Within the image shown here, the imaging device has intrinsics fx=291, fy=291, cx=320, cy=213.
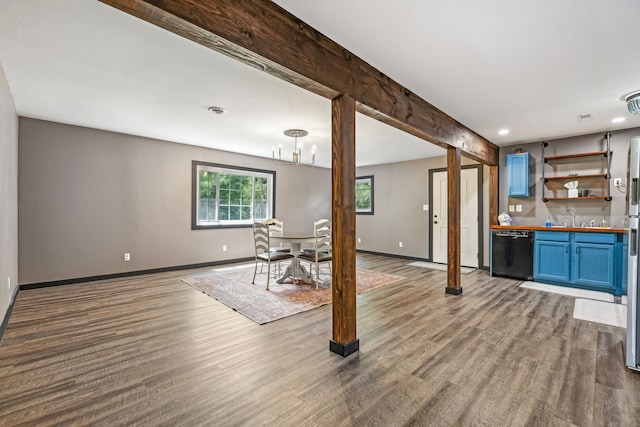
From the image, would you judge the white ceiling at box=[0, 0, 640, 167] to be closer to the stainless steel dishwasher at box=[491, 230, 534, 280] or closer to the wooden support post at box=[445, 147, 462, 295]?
the wooden support post at box=[445, 147, 462, 295]

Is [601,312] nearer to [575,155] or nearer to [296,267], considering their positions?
[575,155]

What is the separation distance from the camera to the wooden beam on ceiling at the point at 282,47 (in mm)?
1457

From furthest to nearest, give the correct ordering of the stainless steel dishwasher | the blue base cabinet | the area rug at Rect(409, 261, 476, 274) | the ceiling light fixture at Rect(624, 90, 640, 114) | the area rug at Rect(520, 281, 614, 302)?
the area rug at Rect(409, 261, 476, 274) → the stainless steel dishwasher → the blue base cabinet → the area rug at Rect(520, 281, 614, 302) → the ceiling light fixture at Rect(624, 90, 640, 114)

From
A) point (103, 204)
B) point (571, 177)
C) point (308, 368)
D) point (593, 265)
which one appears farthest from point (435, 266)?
point (103, 204)

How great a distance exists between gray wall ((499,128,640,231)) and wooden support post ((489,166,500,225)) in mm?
102

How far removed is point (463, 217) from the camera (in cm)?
607

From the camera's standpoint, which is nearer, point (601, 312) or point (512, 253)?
point (601, 312)

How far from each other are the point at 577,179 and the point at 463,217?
6.24 ft

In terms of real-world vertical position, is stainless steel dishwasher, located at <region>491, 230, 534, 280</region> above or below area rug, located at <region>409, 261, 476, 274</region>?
above

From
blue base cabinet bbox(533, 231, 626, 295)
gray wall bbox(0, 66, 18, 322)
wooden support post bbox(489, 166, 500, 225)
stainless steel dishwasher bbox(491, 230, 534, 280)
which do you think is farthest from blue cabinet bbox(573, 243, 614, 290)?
gray wall bbox(0, 66, 18, 322)

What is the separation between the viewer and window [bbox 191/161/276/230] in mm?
5777

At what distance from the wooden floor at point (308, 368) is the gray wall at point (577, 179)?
2039 mm

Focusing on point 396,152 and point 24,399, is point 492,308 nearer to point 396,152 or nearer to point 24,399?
point 396,152

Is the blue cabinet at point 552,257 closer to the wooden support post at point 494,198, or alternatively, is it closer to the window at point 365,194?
the wooden support post at point 494,198
